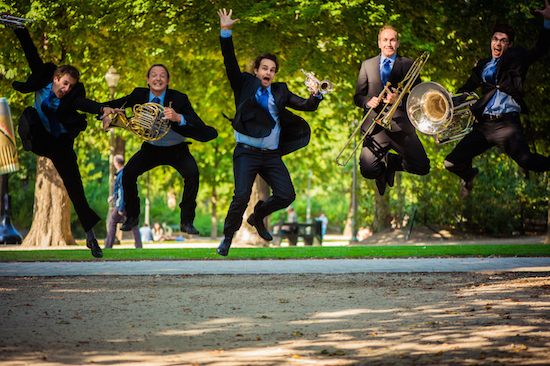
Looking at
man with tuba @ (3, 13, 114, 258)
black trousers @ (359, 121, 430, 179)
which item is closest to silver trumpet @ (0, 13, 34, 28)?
man with tuba @ (3, 13, 114, 258)

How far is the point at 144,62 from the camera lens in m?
18.1

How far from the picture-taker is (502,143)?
8547mm

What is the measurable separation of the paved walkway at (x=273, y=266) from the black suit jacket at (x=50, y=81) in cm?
365

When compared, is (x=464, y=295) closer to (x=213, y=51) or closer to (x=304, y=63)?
(x=304, y=63)

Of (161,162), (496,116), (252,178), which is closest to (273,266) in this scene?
(252,178)

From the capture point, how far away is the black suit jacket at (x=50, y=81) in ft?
27.6

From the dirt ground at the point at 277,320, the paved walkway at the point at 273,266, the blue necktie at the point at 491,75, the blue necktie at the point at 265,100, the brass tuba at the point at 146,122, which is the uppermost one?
the blue necktie at the point at 491,75

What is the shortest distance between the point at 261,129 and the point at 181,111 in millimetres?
1205

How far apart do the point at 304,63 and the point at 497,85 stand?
8690 mm

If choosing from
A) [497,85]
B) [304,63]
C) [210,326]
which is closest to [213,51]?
[304,63]

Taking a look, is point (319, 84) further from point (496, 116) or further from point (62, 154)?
point (62, 154)

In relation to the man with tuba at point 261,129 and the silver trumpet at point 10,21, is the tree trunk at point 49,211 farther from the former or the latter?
the man with tuba at point 261,129

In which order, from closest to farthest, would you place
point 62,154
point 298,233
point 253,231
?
point 62,154
point 253,231
point 298,233

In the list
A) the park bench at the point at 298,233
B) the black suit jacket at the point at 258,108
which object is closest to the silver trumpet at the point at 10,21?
the black suit jacket at the point at 258,108
